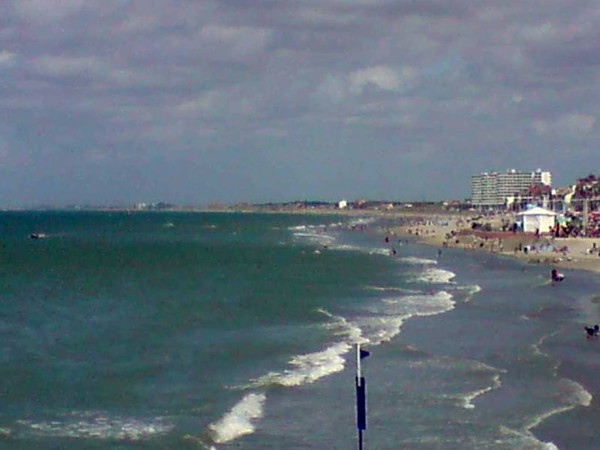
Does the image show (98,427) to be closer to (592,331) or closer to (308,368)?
(308,368)

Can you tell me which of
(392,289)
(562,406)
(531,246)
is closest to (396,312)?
(392,289)

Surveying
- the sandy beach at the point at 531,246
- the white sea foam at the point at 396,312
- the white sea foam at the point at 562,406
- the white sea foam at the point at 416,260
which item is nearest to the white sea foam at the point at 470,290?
the white sea foam at the point at 396,312

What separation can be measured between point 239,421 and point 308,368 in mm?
6290

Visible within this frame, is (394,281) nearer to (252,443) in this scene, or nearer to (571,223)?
(252,443)

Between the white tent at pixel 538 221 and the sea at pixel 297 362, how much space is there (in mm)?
40131

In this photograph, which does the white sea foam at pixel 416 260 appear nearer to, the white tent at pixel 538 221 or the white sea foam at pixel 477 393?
the white tent at pixel 538 221

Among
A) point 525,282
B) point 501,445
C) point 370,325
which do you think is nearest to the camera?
point 501,445

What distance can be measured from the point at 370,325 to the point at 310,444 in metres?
17.1

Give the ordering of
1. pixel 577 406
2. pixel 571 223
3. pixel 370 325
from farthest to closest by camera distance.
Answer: pixel 571 223 < pixel 370 325 < pixel 577 406

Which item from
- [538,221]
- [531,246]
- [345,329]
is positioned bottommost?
[345,329]

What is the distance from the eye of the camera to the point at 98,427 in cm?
2136

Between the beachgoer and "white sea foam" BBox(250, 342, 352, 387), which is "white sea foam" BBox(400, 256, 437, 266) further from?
"white sea foam" BBox(250, 342, 352, 387)

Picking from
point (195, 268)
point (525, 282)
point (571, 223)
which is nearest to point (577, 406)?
point (525, 282)

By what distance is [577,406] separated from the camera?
2262 centimetres
